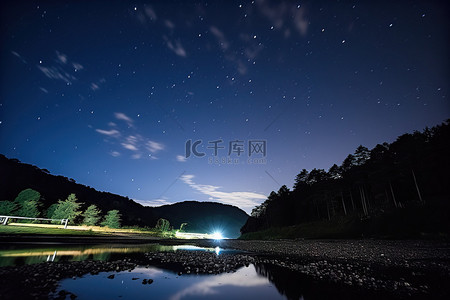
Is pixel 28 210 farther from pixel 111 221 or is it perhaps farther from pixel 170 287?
pixel 170 287

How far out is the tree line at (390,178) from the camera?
38.6m

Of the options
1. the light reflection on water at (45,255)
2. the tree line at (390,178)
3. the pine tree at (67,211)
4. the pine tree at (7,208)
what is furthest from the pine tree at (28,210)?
the tree line at (390,178)

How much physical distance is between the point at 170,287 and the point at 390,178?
55448mm

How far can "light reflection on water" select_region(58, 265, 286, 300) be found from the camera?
188 inches

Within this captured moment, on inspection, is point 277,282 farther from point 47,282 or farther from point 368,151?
point 368,151

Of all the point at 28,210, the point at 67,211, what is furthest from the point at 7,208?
the point at 67,211

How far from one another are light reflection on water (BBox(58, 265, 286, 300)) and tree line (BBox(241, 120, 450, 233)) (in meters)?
40.8

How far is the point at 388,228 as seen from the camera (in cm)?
3203

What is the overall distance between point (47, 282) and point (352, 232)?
162 feet

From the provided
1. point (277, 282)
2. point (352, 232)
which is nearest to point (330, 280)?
point (277, 282)

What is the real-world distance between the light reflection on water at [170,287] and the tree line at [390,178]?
4079 cm

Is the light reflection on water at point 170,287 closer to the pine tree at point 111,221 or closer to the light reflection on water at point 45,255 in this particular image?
the light reflection on water at point 45,255

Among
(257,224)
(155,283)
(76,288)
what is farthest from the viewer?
(257,224)

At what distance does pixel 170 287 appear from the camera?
5656 mm
